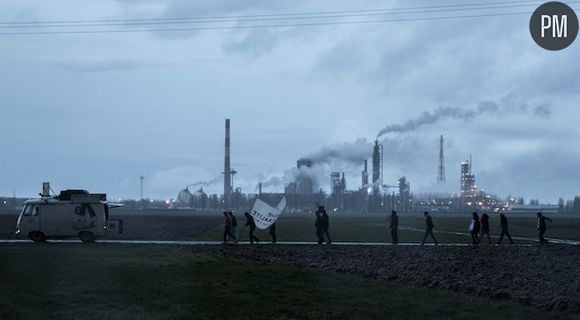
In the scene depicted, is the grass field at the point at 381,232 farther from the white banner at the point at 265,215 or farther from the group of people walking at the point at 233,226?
the white banner at the point at 265,215

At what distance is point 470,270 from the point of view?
28203 mm

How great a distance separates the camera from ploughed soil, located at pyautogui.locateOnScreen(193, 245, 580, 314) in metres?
22.8

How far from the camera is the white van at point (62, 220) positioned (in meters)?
42.7

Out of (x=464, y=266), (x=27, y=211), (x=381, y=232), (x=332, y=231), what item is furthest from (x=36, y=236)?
(x=381, y=232)

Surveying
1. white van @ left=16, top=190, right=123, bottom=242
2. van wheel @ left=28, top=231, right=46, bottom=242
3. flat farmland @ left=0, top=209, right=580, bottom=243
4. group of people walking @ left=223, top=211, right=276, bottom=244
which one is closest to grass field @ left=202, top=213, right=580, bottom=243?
flat farmland @ left=0, top=209, right=580, bottom=243

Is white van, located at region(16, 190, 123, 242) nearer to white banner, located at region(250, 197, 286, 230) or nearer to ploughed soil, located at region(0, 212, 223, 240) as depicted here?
ploughed soil, located at region(0, 212, 223, 240)

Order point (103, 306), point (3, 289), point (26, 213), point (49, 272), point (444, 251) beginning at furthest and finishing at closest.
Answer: point (26, 213) → point (444, 251) → point (49, 272) → point (3, 289) → point (103, 306)

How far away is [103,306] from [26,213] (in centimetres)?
2481

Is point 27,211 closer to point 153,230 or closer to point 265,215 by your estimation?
point 265,215

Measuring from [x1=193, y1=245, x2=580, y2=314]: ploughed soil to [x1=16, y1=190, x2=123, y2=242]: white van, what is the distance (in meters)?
7.89

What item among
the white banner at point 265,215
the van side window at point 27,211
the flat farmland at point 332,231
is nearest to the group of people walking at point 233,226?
the white banner at point 265,215

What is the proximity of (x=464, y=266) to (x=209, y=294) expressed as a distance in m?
11.7

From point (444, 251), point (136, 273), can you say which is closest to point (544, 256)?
point (444, 251)

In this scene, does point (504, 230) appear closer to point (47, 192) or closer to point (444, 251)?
point (444, 251)
